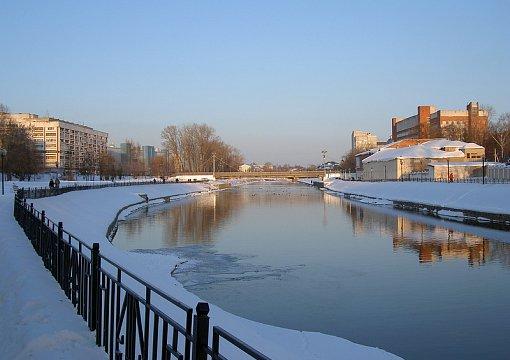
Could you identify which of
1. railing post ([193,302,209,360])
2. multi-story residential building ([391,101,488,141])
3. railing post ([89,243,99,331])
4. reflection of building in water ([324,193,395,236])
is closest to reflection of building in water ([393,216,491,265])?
reflection of building in water ([324,193,395,236])

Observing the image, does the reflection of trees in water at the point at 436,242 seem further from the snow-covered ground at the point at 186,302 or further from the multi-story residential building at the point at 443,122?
the multi-story residential building at the point at 443,122

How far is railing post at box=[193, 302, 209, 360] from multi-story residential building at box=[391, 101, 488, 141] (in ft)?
358

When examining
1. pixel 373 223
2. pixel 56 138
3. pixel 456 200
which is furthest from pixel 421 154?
pixel 56 138

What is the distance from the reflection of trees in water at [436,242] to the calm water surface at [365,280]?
0.05 metres

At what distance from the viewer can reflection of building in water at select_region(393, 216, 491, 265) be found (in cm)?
1961

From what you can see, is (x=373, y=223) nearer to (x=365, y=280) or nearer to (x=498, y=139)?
(x=365, y=280)

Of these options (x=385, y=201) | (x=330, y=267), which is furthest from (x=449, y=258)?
(x=385, y=201)

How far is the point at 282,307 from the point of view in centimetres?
1216

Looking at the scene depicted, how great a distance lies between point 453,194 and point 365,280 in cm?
3095

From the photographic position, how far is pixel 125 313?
5.67 meters

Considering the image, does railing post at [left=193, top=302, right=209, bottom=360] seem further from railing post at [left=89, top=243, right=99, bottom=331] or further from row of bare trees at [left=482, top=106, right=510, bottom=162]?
row of bare trees at [left=482, top=106, right=510, bottom=162]

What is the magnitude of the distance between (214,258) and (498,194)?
25.4m

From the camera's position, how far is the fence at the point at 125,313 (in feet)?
11.1

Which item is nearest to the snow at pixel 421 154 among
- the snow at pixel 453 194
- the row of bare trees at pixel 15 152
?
the snow at pixel 453 194
